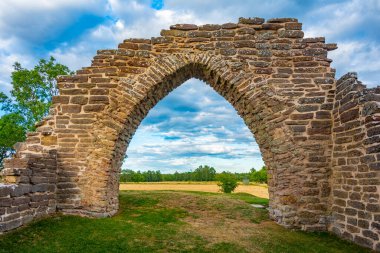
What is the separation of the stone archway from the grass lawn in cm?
66

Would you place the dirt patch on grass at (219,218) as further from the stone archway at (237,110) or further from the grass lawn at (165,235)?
the stone archway at (237,110)

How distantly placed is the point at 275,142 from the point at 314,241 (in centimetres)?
282

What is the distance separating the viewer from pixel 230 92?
996 cm

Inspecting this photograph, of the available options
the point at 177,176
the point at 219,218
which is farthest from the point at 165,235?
the point at 177,176

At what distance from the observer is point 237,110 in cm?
1027

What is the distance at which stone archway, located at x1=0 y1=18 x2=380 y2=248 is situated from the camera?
27.9 feet

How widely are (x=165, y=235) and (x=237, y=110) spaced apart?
4.76 meters

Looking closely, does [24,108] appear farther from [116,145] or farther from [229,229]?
[229,229]

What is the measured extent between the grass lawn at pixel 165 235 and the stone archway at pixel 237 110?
659 millimetres

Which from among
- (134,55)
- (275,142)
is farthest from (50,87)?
(275,142)

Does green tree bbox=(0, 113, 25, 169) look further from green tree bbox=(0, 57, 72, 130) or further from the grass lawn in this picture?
the grass lawn

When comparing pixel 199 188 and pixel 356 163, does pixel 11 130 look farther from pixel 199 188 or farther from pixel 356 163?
pixel 356 163

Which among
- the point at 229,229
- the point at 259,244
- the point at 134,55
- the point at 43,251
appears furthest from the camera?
the point at 134,55

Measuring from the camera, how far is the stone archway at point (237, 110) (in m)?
8.52
